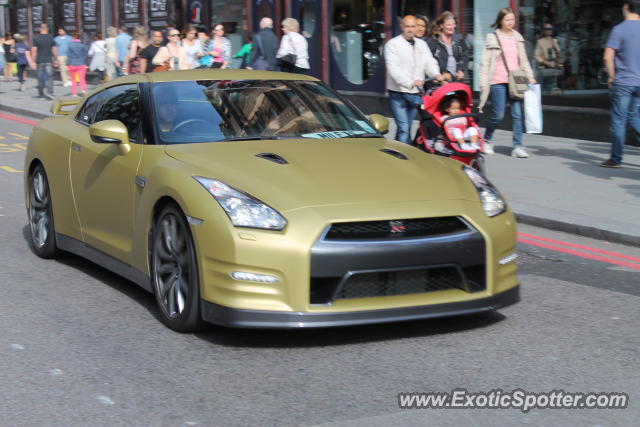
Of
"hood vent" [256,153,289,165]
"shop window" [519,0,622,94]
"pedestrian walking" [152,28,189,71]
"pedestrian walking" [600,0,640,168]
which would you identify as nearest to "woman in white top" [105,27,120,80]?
"pedestrian walking" [152,28,189,71]

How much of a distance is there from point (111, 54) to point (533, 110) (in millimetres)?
15173

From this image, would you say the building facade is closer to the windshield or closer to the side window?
the windshield

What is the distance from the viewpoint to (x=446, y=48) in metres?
13.1

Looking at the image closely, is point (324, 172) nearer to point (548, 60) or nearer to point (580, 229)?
point (580, 229)

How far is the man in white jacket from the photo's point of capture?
39.5ft

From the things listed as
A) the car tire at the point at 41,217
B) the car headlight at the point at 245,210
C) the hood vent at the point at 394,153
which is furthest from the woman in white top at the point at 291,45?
the car headlight at the point at 245,210

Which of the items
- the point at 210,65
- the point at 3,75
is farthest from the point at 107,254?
the point at 3,75

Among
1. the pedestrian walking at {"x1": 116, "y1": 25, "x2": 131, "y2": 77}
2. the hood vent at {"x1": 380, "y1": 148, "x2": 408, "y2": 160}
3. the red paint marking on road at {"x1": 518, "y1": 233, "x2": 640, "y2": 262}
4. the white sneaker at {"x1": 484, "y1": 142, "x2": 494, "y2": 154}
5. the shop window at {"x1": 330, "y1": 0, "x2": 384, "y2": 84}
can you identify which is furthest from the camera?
the pedestrian walking at {"x1": 116, "y1": 25, "x2": 131, "y2": 77}

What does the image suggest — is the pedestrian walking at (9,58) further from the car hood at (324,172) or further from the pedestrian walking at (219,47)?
the car hood at (324,172)

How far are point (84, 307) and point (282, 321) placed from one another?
169 centimetres

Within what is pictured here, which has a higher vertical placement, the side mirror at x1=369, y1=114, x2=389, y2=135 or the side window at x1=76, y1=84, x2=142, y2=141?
the side window at x1=76, y1=84, x2=142, y2=141

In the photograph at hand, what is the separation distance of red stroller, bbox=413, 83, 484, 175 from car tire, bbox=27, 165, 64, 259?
3.62 m

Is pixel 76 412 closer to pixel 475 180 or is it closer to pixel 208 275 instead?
pixel 208 275

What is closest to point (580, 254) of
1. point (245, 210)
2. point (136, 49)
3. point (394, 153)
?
point (394, 153)
